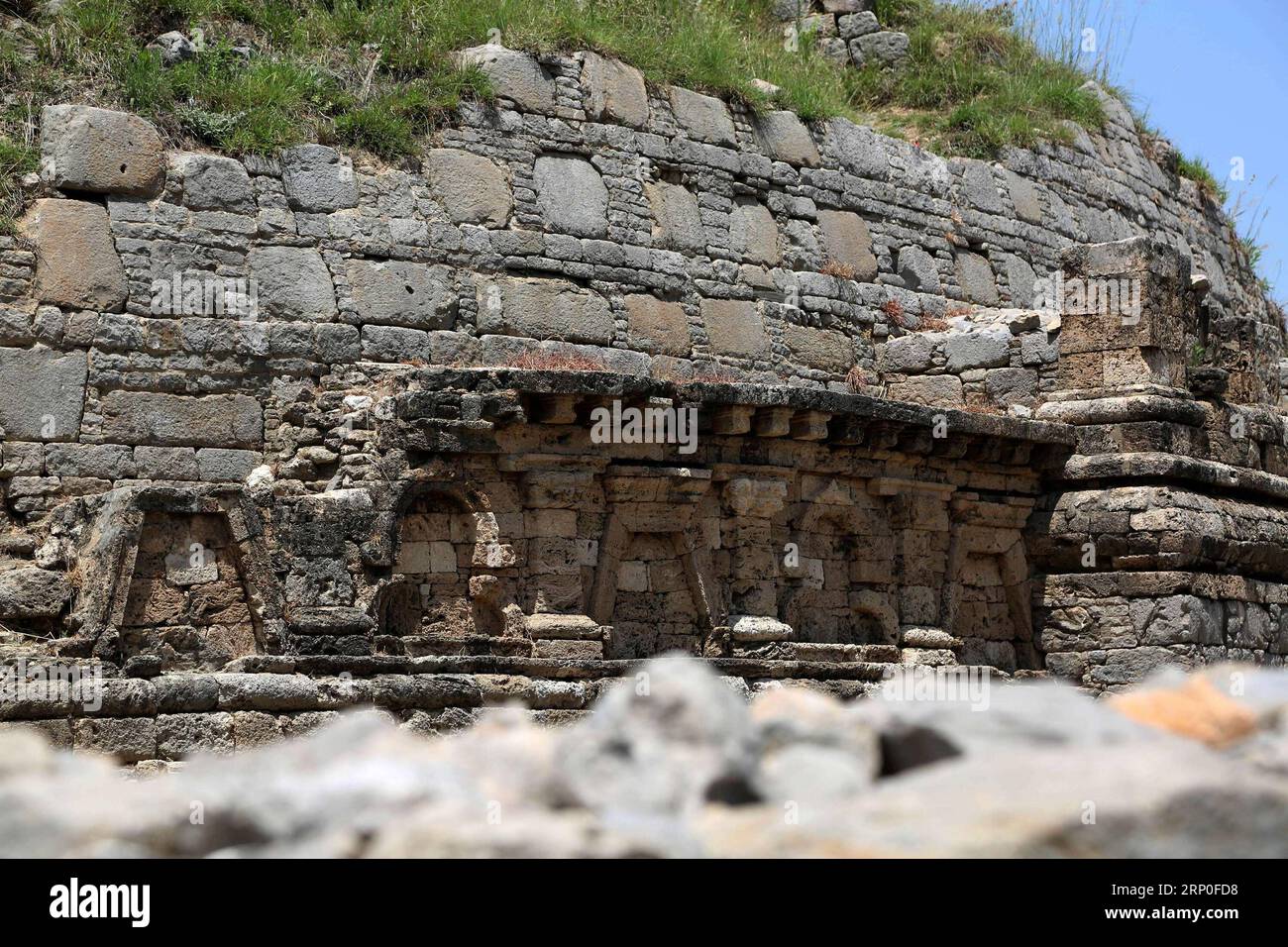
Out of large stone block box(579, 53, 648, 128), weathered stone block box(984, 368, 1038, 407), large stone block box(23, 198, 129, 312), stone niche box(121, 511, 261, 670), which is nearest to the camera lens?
stone niche box(121, 511, 261, 670)

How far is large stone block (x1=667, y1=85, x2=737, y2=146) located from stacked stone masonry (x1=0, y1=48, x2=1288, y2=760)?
63 millimetres

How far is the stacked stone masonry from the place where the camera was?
33.3 ft

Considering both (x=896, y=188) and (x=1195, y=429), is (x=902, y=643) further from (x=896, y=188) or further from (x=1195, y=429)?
(x=896, y=188)

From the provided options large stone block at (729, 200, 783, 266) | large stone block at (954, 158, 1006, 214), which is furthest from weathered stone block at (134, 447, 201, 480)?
large stone block at (954, 158, 1006, 214)

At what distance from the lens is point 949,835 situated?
114 inches

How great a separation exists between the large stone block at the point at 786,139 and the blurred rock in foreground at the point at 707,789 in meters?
13.7

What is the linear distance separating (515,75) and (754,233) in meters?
2.73

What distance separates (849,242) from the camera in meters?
17.0

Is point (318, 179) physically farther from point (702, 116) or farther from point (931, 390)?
point (931, 390)

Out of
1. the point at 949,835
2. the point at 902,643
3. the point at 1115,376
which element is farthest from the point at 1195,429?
the point at 949,835

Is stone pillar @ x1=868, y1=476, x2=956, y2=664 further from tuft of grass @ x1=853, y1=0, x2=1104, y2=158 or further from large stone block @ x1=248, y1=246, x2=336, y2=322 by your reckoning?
tuft of grass @ x1=853, y1=0, x2=1104, y2=158

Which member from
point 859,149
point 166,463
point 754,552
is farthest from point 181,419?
point 859,149

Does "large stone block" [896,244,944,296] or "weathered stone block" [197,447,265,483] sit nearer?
"weathered stone block" [197,447,265,483]

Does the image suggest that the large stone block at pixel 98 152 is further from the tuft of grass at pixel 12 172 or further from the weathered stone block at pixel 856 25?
the weathered stone block at pixel 856 25
